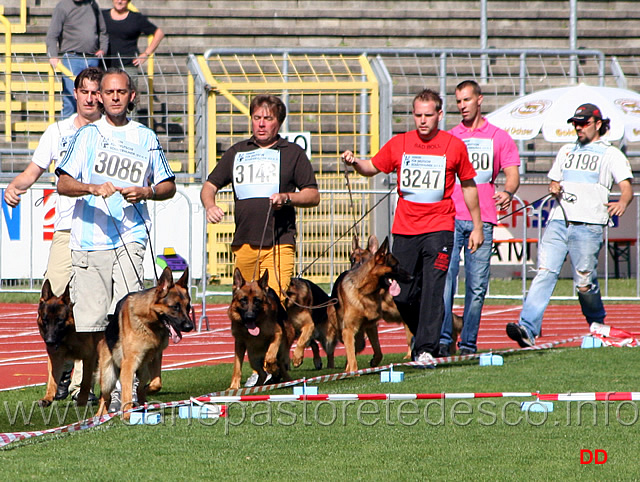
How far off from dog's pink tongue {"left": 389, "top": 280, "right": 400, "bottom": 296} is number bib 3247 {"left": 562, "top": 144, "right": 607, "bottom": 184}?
92.5 inches

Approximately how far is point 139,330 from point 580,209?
16.3ft

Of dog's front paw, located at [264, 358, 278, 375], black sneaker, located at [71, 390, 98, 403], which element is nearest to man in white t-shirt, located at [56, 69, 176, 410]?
black sneaker, located at [71, 390, 98, 403]

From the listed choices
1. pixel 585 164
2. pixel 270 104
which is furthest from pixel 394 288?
pixel 585 164

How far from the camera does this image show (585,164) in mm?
9914

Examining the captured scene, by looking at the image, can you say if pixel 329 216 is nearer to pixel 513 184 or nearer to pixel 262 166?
pixel 513 184

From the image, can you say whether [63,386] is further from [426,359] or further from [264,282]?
Answer: [426,359]

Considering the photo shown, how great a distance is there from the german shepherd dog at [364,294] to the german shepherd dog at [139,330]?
2.24m

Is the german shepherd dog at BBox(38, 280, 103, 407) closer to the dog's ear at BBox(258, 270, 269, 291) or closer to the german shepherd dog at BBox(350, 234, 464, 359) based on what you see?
the dog's ear at BBox(258, 270, 269, 291)

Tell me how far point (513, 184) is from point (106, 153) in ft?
14.1

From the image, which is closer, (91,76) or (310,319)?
(91,76)

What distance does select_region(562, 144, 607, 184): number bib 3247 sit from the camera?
32.4 feet

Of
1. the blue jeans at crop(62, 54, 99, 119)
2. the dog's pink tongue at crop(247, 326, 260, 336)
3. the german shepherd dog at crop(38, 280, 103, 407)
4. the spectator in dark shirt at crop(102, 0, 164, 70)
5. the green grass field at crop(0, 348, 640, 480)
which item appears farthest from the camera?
the spectator in dark shirt at crop(102, 0, 164, 70)

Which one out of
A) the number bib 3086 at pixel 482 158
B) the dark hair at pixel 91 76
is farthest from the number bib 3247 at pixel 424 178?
the dark hair at pixel 91 76

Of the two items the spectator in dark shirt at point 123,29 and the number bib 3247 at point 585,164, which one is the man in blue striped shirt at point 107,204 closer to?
the number bib 3247 at point 585,164
